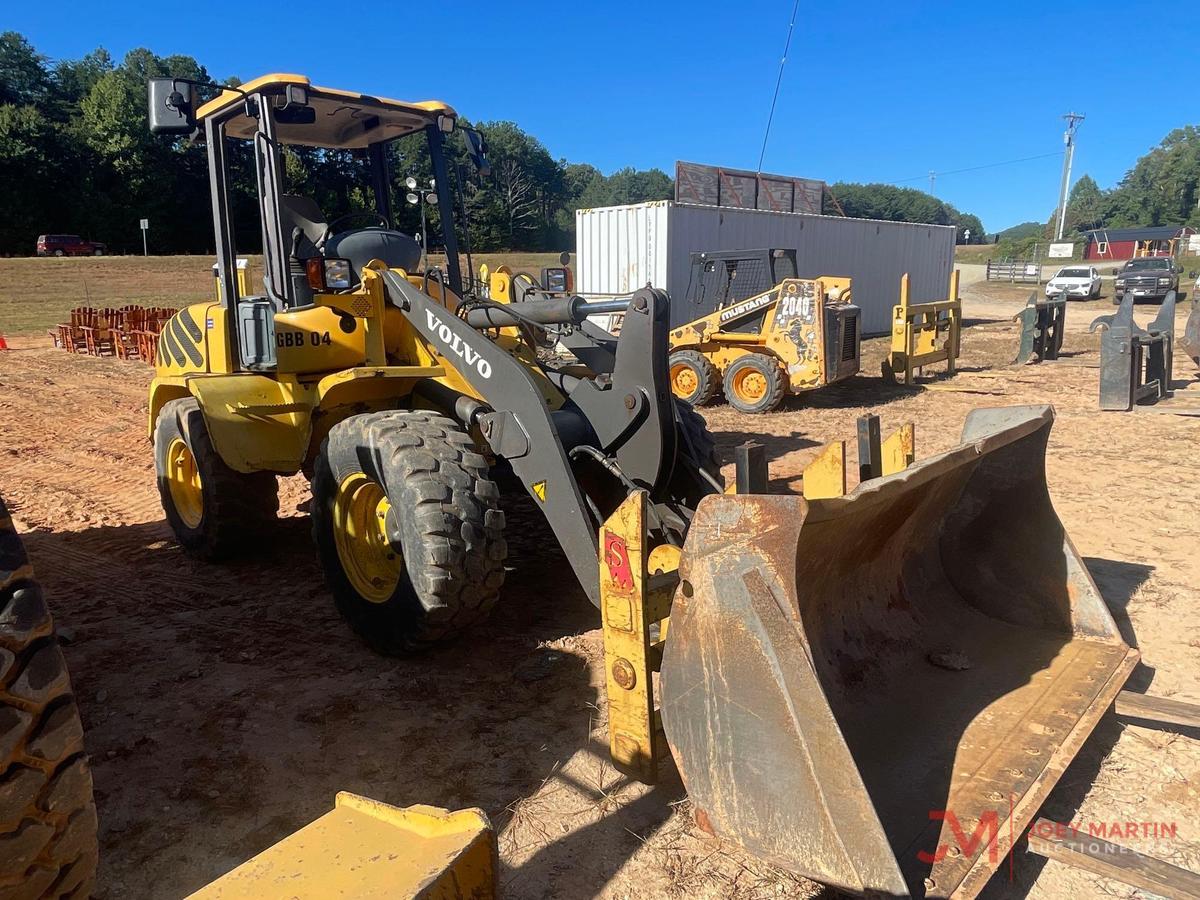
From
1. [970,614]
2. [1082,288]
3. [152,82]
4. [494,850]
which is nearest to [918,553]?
[970,614]

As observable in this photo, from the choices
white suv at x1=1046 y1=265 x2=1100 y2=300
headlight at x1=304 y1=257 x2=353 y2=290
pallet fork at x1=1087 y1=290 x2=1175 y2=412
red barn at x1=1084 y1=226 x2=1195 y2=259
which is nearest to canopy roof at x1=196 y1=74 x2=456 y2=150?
headlight at x1=304 y1=257 x2=353 y2=290

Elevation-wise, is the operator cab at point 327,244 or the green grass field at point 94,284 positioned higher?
the green grass field at point 94,284

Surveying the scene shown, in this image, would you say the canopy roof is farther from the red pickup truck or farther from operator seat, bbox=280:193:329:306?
the red pickup truck

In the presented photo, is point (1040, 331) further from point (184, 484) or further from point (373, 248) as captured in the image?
point (184, 484)

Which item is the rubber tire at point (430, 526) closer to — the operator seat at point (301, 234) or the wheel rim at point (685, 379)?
the operator seat at point (301, 234)

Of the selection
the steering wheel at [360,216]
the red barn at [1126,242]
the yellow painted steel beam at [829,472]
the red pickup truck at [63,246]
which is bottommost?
the yellow painted steel beam at [829,472]

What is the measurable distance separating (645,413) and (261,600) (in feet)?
8.36

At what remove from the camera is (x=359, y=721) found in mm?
3486

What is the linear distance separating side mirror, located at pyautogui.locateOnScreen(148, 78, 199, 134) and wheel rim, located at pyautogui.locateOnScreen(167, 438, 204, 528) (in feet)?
6.53

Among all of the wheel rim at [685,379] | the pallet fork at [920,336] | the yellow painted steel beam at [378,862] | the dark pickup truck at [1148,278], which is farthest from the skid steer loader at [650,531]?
the dark pickup truck at [1148,278]

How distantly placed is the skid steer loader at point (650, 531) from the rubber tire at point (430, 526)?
0.04 ft

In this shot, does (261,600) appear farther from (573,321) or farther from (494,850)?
(494,850)

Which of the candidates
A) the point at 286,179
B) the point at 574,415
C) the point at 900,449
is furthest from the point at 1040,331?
the point at 286,179

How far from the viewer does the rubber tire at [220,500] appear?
503 cm
